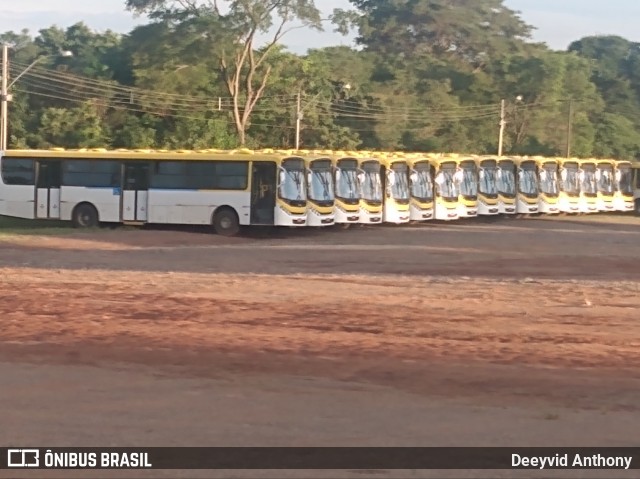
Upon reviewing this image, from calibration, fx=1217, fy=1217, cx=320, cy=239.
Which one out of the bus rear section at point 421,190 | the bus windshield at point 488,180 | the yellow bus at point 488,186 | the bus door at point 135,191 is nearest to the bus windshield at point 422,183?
the bus rear section at point 421,190

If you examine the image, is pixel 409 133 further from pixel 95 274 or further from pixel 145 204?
pixel 95 274

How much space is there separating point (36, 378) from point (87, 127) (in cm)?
4534

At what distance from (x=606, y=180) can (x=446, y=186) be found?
1455 centimetres

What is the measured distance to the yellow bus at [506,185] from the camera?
47094 millimetres

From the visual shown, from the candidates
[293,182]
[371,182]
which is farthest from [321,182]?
[371,182]

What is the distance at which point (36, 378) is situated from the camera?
1101 centimetres

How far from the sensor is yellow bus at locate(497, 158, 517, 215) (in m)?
47.1

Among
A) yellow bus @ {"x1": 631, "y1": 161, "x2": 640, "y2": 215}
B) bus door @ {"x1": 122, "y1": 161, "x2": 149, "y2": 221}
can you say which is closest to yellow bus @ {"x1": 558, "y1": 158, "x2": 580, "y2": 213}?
yellow bus @ {"x1": 631, "y1": 161, "x2": 640, "y2": 215}

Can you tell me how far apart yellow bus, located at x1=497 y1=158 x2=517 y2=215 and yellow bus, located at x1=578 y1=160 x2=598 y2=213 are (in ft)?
19.0

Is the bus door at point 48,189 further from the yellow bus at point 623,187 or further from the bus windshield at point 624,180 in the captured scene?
the bus windshield at point 624,180

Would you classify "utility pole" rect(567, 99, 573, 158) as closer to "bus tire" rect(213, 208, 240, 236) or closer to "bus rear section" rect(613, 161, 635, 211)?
"bus rear section" rect(613, 161, 635, 211)

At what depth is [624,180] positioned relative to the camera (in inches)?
2205

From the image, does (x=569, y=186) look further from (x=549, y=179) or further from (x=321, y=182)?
(x=321, y=182)

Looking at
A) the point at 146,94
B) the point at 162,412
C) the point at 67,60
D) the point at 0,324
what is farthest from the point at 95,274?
the point at 67,60
